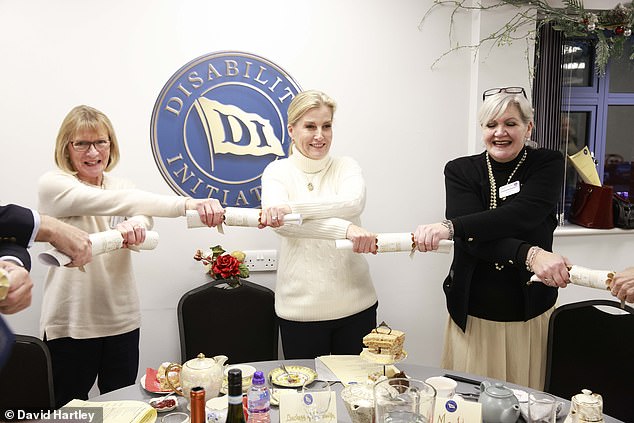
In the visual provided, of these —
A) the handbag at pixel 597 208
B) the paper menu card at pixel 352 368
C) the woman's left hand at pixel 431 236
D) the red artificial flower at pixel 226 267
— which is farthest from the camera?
the handbag at pixel 597 208

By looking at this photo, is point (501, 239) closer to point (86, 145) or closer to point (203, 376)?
point (203, 376)

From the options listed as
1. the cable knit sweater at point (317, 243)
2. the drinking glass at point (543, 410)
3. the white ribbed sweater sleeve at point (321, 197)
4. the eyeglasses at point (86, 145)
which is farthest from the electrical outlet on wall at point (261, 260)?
the drinking glass at point (543, 410)

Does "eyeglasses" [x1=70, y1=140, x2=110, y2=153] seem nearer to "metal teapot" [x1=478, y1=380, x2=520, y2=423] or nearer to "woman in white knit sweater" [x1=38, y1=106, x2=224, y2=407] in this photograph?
"woman in white knit sweater" [x1=38, y1=106, x2=224, y2=407]

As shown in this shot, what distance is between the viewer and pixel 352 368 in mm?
1895

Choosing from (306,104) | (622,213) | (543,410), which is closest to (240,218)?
(306,104)

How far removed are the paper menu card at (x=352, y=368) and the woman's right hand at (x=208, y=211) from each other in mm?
745

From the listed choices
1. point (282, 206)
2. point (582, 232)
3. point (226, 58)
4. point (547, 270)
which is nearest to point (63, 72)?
point (226, 58)

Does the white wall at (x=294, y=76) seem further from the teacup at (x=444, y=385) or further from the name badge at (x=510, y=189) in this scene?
the teacup at (x=444, y=385)

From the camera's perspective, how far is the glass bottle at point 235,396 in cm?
129

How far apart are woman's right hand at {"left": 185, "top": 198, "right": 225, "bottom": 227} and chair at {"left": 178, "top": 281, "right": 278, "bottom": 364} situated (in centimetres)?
62

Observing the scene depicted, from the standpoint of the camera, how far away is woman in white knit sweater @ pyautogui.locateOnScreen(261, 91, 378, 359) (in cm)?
235

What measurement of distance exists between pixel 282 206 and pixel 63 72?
1.38 m

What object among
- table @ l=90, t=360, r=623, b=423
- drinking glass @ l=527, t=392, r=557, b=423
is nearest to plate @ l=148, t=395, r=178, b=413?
table @ l=90, t=360, r=623, b=423

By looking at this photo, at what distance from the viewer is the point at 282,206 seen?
7.59ft
